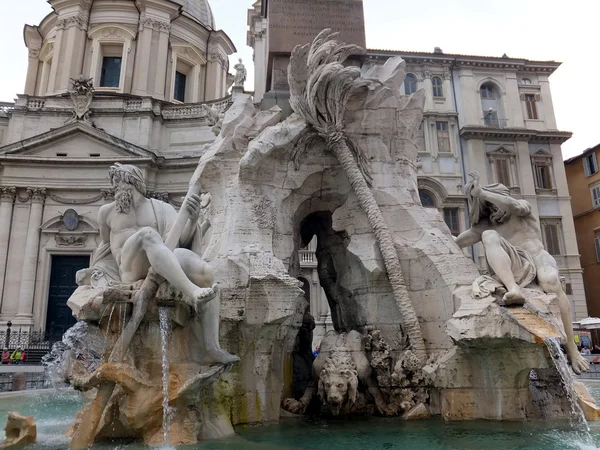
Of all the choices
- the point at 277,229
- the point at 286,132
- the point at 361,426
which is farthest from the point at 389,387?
the point at 286,132

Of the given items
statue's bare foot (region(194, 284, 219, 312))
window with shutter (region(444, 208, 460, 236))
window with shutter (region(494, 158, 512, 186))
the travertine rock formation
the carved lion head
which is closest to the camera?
statue's bare foot (region(194, 284, 219, 312))

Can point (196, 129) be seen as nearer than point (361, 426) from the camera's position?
No

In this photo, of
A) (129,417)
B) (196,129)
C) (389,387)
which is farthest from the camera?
(196,129)

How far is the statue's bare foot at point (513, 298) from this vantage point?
17.3 feet

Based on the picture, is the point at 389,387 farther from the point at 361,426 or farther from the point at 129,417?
the point at 129,417

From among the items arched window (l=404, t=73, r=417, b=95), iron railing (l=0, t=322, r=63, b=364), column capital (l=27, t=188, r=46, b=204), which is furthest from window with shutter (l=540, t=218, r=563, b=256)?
column capital (l=27, t=188, r=46, b=204)

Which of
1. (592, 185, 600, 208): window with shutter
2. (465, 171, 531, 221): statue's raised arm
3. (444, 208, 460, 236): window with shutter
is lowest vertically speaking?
(465, 171, 531, 221): statue's raised arm

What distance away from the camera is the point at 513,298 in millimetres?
5285

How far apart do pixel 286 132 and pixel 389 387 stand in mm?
3681

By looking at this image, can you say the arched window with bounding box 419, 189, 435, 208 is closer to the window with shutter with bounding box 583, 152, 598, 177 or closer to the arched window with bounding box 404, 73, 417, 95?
the arched window with bounding box 404, 73, 417, 95

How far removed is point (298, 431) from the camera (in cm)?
534

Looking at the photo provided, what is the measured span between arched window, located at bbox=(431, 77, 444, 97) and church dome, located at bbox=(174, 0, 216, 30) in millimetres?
18338

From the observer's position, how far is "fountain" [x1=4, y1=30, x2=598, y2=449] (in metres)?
4.67

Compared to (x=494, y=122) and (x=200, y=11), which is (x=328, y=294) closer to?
(x=494, y=122)
